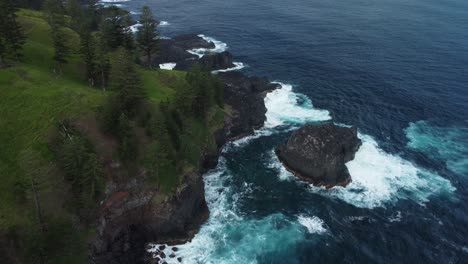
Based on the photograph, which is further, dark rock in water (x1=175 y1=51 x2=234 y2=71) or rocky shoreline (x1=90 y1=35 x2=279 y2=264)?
dark rock in water (x1=175 y1=51 x2=234 y2=71)

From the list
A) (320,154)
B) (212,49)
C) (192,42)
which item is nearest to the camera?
(320,154)

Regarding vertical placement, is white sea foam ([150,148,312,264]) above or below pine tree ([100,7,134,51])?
below

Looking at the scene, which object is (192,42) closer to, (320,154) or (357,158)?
(357,158)

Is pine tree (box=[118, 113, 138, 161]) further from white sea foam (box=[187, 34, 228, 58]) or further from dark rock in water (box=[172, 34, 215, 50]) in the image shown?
dark rock in water (box=[172, 34, 215, 50])

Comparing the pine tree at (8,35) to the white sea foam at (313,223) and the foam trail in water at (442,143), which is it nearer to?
the white sea foam at (313,223)

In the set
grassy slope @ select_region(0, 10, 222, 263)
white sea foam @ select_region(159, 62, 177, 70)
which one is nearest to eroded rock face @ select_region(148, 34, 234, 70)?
white sea foam @ select_region(159, 62, 177, 70)

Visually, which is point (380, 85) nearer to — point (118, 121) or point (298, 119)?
point (298, 119)

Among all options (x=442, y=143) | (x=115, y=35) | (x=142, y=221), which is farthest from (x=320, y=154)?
(x=115, y=35)

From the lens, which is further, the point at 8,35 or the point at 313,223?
the point at 8,35

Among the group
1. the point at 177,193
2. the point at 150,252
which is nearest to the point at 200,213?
the point at 177,193
